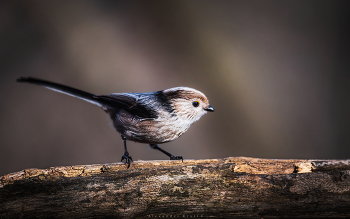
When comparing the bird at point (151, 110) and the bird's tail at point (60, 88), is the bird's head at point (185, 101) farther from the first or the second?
the bird's tail at point (60, 88)

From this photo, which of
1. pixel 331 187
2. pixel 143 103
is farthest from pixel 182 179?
pixel 331 187

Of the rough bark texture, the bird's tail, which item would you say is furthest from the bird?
the rough bark texture

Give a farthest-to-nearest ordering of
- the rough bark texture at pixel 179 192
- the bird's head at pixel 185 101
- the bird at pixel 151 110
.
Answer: the bird's head at pixel 185 101
the bird at pixel 151 110
the rough bark texture at pixel 179 192

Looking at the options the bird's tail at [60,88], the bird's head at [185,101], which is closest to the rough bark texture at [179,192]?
the bird's head at [185,101]

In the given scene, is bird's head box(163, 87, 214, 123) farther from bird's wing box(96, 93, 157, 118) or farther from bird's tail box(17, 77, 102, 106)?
bird's tail box(17, 77, 102, 106)

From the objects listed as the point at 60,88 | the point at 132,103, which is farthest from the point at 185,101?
the point at 60,88

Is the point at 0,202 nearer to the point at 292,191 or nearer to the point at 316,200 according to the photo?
the point at 292,191
